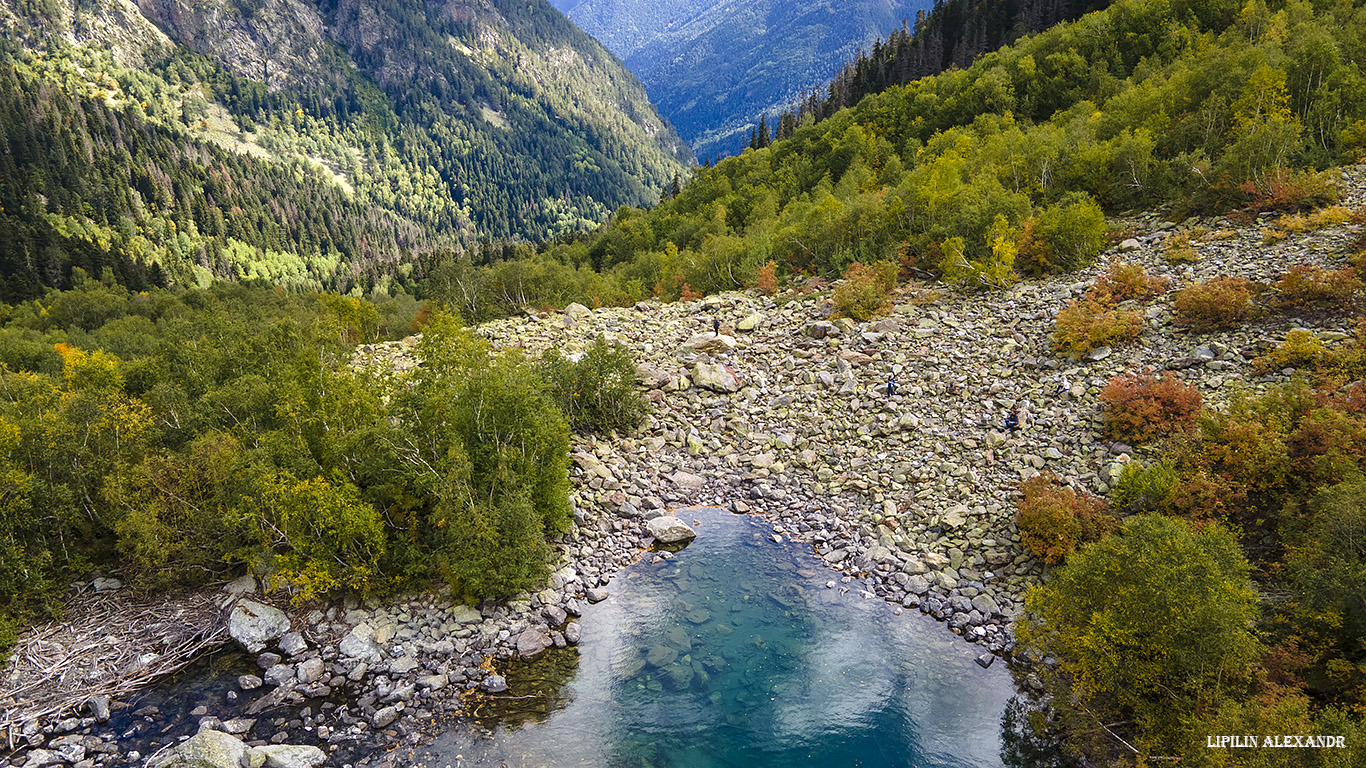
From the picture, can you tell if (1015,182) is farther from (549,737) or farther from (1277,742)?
(549,737)

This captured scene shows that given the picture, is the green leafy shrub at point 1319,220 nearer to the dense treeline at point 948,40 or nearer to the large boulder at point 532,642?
the large boulder at point 532,642

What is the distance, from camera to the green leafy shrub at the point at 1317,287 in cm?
2320

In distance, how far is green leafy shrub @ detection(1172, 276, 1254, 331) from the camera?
24.5 meters

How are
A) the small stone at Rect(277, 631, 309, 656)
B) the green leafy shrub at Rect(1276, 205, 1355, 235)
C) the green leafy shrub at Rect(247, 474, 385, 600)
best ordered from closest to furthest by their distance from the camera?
1. the green leafy shrub at Rect(247, 474, 385, 600)
2. the small stone at Rect(277, 631, 309, 656)
3. the green leafy shrub at Rect(1276, 205, 1355, 235)

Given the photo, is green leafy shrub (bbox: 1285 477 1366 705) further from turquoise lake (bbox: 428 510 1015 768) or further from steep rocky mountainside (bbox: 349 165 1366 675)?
turquoise lake (bbox: 428 510 1015 768)

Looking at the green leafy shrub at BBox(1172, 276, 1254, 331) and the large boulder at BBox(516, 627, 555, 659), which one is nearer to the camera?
the large boulder at BBox(516, 627, 555, 659)

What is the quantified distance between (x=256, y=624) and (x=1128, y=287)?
38572mm

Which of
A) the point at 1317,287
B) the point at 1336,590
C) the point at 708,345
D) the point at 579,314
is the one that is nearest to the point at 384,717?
the point at 1336,590

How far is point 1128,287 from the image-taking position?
95.8 ft

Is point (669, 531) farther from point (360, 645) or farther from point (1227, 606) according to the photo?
point (1227, 606)

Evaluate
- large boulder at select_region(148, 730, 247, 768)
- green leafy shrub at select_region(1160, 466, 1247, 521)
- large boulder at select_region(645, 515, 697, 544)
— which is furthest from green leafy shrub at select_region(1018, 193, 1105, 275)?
large boulder at select_region(148, 730, 247, 768)

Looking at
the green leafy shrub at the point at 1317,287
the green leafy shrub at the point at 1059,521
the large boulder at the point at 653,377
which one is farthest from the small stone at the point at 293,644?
the green leafy shrub at the point at 1317,287

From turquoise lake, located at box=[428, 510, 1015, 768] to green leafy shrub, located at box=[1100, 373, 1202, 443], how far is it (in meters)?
10.6

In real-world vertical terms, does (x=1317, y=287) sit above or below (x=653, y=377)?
below
